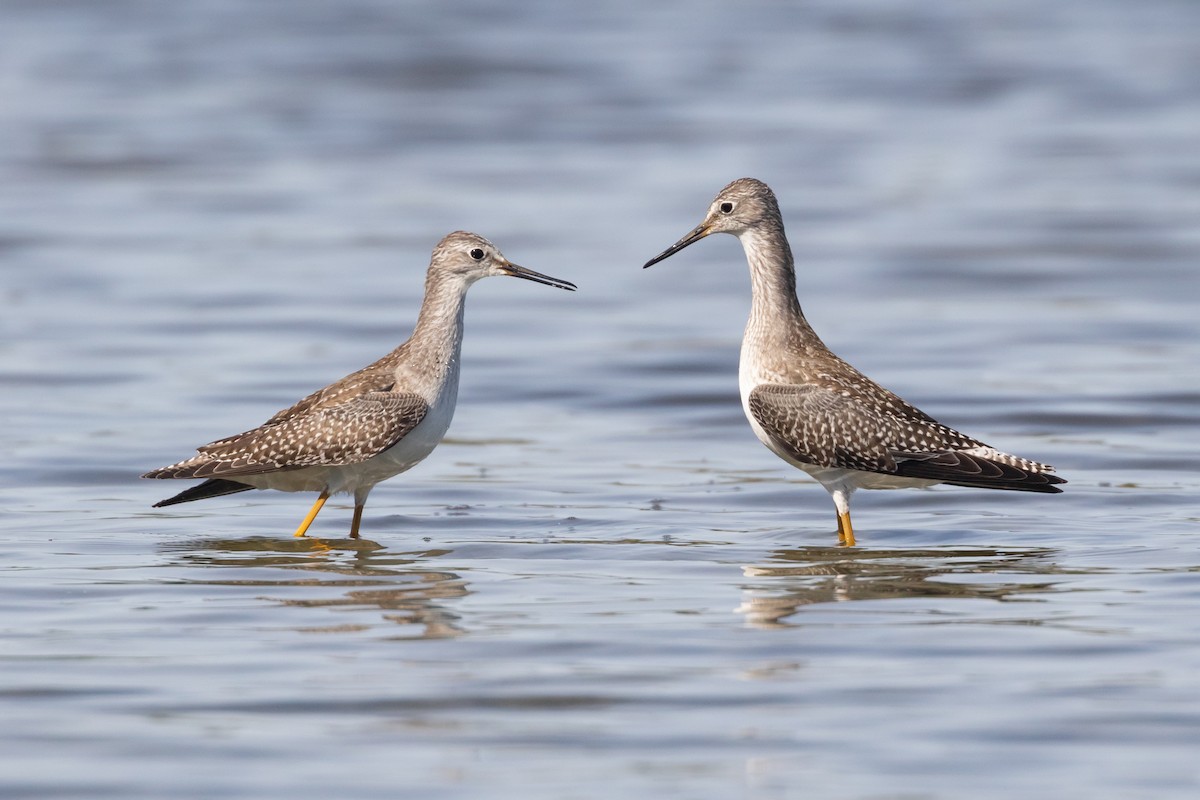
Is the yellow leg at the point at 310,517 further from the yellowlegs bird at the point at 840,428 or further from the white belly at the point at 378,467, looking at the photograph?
the yellowlegs bird at the point at 840,428

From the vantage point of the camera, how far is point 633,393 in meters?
15.6

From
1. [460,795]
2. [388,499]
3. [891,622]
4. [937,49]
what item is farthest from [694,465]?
[937,49]

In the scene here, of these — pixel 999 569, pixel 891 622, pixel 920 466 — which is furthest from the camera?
pixel 920 466

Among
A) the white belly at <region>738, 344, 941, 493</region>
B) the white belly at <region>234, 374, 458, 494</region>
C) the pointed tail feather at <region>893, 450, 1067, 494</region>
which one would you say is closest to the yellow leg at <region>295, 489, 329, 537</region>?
the white belly at <region>234, 374, 458, 494</region>

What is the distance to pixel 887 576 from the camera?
997cm

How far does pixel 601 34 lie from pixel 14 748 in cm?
3071

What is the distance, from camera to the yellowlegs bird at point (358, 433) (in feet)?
35.5

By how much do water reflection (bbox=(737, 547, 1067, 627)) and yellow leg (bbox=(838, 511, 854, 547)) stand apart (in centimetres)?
8

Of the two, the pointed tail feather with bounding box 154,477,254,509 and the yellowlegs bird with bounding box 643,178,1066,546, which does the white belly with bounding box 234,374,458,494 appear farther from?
the yellowlegs bird with bounding box 643,178,1066,546

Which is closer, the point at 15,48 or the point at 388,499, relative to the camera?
the point at 388,499

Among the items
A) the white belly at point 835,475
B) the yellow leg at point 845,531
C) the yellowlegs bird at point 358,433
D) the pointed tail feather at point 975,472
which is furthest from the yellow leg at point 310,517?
the pointed tail feather at point 975,472

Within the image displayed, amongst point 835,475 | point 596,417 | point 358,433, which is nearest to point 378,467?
point 358,433

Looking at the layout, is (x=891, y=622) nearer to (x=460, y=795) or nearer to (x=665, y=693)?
(x=665, y=693)

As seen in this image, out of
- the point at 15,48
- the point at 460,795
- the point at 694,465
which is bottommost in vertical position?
the point at 460,795
